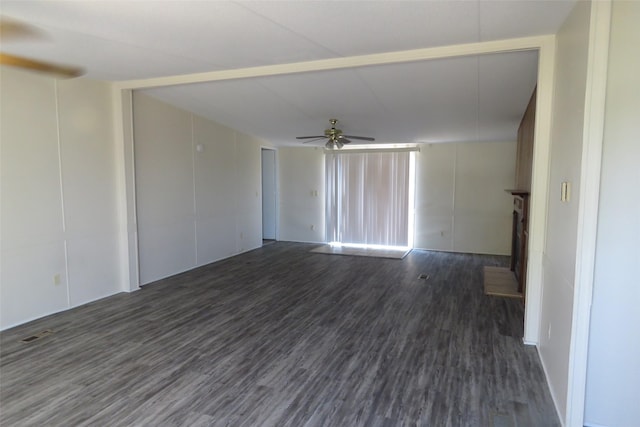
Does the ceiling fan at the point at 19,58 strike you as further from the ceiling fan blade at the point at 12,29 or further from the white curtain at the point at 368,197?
the white curtain at the point at 368,197

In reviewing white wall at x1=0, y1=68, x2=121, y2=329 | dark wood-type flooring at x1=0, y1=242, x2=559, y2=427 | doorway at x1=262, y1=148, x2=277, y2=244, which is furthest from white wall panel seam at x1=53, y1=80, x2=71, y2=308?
doorway at x1=262, y1=148, x2=277, y2=244

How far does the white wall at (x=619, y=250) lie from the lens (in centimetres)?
191

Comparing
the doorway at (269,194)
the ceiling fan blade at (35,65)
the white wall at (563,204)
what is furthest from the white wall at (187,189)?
the white wall at (563,204)

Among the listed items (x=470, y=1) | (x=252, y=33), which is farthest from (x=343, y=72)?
(x=470, y=1)

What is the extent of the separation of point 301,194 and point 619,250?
7.06 m

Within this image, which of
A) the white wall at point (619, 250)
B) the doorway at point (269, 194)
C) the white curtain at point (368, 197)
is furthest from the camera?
the doorway at point (269, 194)

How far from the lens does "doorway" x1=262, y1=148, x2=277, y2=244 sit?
8797 mm

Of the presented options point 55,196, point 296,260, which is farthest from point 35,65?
point 296,260

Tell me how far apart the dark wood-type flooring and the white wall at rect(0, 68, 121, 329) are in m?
0.29

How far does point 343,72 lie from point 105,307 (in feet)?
12.1

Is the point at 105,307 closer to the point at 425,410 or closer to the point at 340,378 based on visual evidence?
the point at 340,378

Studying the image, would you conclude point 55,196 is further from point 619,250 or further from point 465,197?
point 465,197

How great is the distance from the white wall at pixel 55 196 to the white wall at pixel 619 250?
4638mm

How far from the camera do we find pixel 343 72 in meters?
3.94
